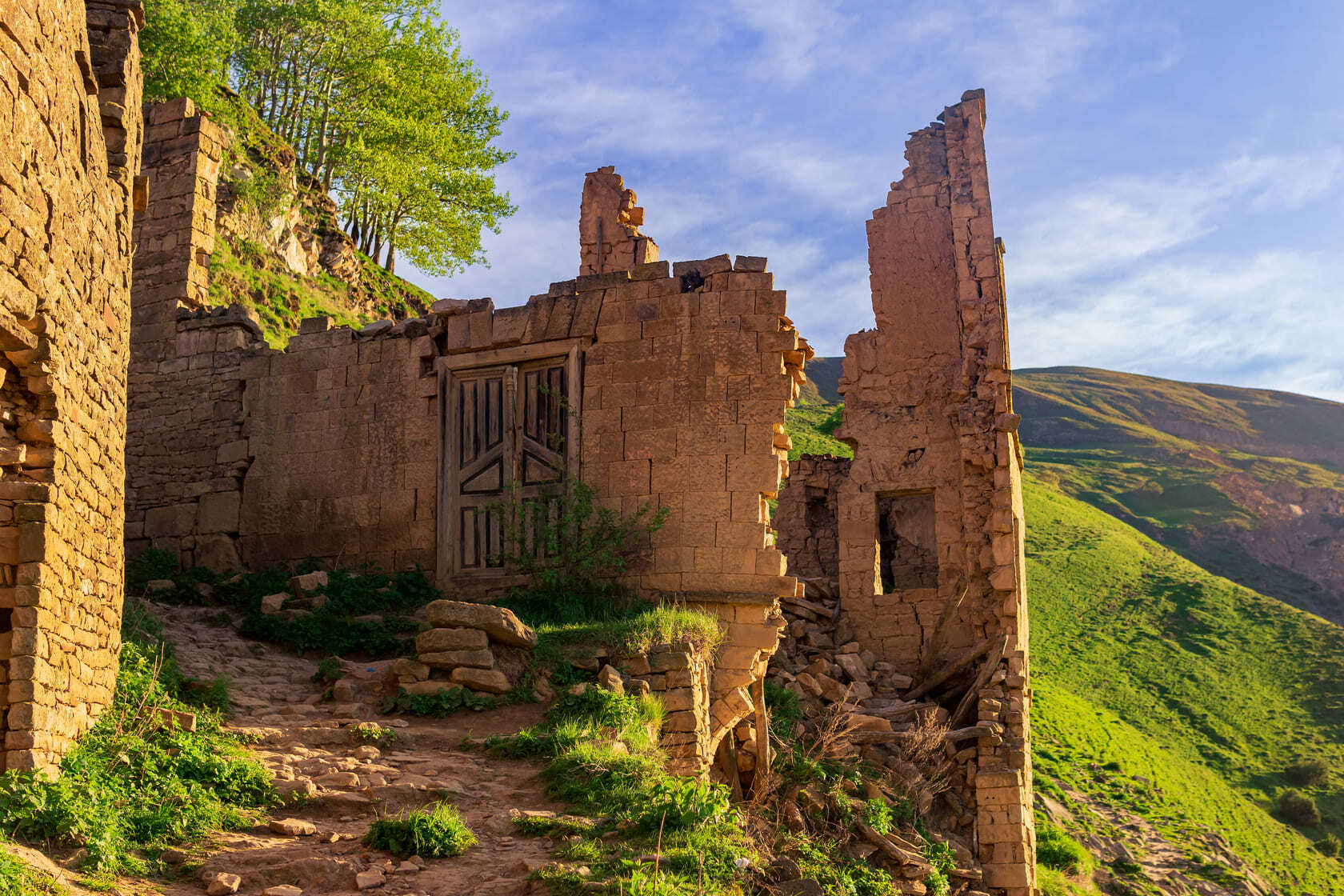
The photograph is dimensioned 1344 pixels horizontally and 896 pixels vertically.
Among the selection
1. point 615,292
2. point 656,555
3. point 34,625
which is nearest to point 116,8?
point 34,625

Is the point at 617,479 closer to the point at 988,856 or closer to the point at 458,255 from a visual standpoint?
the point at 988,856

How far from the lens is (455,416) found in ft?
42.0

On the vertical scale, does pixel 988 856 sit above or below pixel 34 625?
below

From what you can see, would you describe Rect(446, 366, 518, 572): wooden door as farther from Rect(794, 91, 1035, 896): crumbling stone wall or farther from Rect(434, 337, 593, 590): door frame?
Rect(794, 91, 1035, 896): crumbling stone wall

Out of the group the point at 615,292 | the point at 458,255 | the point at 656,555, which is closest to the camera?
the point at 656,555

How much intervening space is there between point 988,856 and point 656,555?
4.68 m

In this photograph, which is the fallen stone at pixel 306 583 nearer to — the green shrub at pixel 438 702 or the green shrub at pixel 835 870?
the green shrub at pixel 438 702

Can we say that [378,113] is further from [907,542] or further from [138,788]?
[138,788]

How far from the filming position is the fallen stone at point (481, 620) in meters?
9.59

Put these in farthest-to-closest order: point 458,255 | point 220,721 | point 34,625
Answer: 1. point 458,255
2. point 220,721
3. point 34,625

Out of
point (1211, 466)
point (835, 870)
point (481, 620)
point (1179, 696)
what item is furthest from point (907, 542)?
Answer: point (1211, 466)

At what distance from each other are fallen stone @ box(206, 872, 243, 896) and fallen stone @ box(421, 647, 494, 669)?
357 centimetres

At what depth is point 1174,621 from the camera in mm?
30969

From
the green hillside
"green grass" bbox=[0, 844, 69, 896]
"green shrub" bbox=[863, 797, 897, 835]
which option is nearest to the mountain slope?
the green hillside
